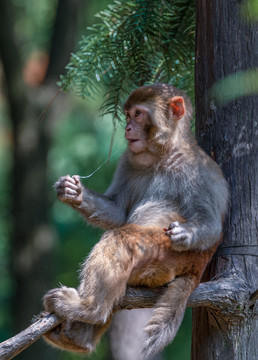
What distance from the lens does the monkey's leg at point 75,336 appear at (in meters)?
3.57

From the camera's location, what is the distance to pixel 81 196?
3947mm

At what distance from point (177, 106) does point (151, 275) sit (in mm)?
1255

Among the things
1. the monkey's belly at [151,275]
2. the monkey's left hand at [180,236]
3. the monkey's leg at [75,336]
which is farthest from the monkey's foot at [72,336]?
the monkey's left hand at [180,236]

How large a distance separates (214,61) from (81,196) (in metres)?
1.36

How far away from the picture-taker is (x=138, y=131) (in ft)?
13.2

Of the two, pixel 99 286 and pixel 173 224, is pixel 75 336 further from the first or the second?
pixel 173 224

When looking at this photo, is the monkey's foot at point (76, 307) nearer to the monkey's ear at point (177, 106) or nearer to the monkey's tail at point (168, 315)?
the monkey's tail at point (168, 315)

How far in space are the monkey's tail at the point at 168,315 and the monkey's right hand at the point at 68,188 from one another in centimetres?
87

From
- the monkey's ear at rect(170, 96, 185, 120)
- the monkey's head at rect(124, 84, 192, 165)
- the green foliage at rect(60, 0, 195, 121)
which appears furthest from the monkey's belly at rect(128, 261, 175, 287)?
the green foliage at rect(60, 0, 195, 121)

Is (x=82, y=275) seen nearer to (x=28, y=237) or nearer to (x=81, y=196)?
(x=81, y=196)

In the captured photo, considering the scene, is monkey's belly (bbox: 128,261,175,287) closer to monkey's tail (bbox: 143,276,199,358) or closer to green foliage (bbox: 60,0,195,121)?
A: monkey's tail (bbox: 143,276,199,358)

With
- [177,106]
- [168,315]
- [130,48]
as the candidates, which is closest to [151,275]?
[168,315]

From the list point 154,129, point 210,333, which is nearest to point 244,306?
point 210,333

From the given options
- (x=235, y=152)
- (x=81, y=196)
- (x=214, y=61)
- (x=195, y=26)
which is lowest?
(x=81, y=196)
